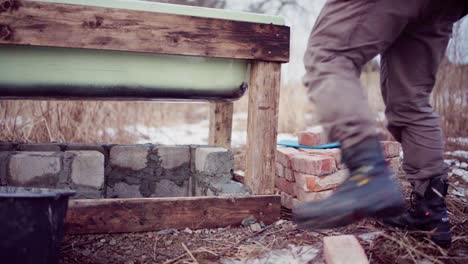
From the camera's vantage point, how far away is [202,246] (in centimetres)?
170

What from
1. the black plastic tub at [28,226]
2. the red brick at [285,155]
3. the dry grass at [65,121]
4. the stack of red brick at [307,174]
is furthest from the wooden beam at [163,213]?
the dry grass at [65,121]

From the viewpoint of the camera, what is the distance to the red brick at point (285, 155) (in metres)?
2.32

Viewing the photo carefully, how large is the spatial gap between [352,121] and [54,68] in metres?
1.35

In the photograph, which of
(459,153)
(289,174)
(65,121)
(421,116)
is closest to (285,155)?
(289,174)

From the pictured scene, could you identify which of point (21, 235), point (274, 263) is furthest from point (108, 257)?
point (274, 263)

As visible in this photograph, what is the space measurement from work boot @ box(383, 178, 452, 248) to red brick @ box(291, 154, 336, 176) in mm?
490

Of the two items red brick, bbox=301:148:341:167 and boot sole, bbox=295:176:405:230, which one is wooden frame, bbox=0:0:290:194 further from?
boot sole, bbox=295:176:405:230

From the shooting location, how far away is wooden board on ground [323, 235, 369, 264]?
1377 millimetres

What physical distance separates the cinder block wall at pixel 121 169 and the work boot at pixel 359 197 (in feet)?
2.80

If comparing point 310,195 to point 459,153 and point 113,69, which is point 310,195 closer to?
point 113,69

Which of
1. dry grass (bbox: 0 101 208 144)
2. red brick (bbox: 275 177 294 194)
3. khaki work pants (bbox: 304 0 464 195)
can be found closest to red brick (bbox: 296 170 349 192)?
red brick (bbox: 275 177 294 194)

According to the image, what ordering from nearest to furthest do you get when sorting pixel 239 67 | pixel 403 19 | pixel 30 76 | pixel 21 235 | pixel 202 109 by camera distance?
pixel 21 235
pixel 403 19
pixel 30 76
pixel 239 67
pixel 202 109

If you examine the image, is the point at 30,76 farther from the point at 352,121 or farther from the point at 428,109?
the point at 428,109

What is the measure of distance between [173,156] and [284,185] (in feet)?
2.10
